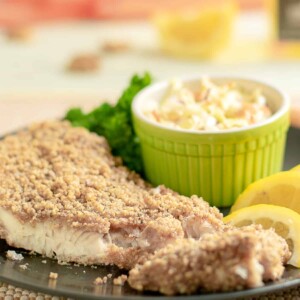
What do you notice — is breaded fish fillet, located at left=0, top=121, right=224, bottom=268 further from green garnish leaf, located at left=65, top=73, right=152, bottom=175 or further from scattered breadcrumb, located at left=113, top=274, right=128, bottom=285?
green garnish leaf, located at left=65, top=73, right=152, bottom=175

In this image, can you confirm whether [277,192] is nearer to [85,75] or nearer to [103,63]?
[85,75]

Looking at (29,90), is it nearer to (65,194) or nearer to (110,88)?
(110,88)

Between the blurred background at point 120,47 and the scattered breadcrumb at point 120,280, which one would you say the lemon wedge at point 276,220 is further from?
the blurred background at point 120,47

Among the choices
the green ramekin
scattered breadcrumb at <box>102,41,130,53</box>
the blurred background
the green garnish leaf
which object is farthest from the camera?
scattered breadcrumb at <box>102,41,130,53</box>

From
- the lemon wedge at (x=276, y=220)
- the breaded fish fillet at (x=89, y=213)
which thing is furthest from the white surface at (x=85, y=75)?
the lemon wedge at (x=276, y=220)

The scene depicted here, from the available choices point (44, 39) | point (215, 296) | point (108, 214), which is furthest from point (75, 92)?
point (215, 296)

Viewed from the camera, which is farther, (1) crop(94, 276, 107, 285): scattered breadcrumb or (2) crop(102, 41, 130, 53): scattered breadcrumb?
(2) crop(102, 41, 130, 53): scattered breadcrumb

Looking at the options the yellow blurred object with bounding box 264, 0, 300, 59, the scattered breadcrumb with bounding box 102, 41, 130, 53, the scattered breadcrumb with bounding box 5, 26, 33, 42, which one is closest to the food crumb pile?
the yellow blurred object with bounding box 264, 0, 300, 59

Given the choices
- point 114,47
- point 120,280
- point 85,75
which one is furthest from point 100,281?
point 114,47
